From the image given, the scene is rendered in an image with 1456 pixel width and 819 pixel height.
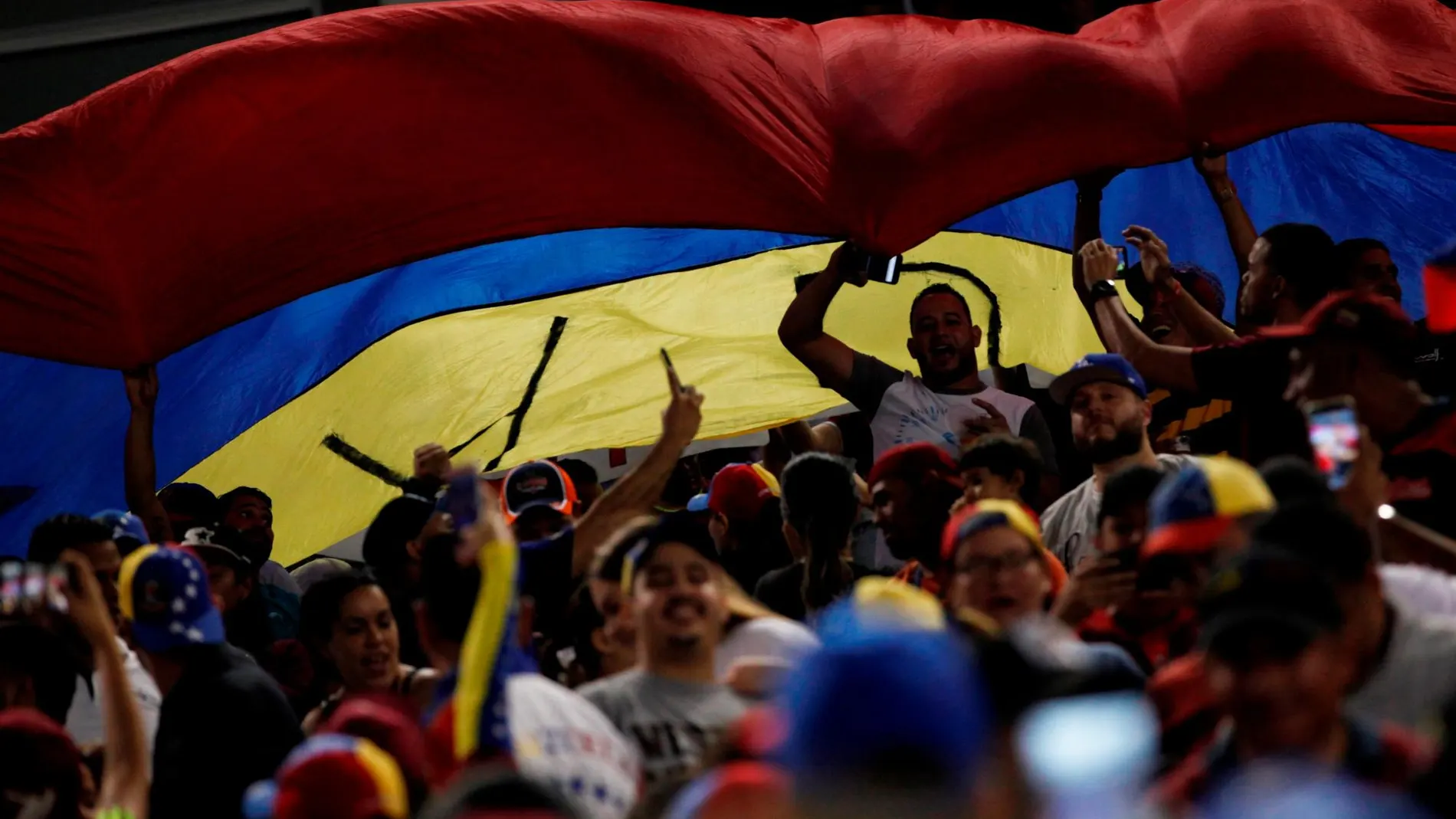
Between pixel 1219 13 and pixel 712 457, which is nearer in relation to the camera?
pixel 1219 13

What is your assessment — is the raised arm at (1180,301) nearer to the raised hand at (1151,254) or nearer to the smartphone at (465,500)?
the raised hand at (1151,254)

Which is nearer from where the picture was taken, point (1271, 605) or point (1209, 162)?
point (1271, 605)

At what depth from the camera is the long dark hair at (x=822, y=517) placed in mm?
5332

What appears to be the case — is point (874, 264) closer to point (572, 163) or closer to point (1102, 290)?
point (1102, 290)

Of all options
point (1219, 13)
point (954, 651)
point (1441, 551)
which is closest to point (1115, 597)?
point (1441, 551)

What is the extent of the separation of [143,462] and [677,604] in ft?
10.6

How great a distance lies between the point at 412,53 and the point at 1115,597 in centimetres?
357

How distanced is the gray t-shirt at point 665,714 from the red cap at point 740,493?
2.26m

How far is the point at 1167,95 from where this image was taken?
671cm

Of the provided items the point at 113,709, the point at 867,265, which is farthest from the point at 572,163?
the point at 113,709

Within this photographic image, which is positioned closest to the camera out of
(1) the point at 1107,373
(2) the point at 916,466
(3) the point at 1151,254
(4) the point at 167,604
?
(4) the point at 167,604

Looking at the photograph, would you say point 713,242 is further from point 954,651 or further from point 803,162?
point 954,651

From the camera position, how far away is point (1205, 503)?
12.1 feet

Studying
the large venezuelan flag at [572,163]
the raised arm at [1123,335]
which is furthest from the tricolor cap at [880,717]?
the large venezuelan flag at [572,163]
